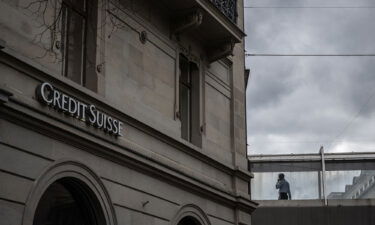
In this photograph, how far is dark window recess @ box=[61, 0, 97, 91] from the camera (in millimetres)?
14969

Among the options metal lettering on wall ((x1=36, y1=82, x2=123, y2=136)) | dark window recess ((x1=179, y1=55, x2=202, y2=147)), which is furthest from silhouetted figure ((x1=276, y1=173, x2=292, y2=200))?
metal lettering on wall ((x1=36, y1=82, x2=123, y2=136))

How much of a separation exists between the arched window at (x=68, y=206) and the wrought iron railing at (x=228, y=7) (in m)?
7.56

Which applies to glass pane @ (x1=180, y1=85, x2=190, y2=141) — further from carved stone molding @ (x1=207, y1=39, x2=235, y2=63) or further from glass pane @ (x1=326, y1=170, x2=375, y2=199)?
glass pane @ (x1=326, y1=170, x2=375, y2=199)

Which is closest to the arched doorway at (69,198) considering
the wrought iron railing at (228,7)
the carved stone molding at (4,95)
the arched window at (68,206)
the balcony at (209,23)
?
the arched window at (68,206)

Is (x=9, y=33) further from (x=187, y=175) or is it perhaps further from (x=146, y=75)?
(x=187, y=175)

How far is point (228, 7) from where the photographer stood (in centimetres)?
2092

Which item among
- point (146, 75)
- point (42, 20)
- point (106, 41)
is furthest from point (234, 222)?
point (42, 20)

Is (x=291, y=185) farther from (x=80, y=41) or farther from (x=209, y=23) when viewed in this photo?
(x=80, y=41)

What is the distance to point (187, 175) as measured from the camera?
701 inches

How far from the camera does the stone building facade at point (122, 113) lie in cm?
1270

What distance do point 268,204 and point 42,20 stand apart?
1863 centimetres

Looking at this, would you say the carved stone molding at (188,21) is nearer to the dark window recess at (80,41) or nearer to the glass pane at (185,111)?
the glass pane at (185,111)

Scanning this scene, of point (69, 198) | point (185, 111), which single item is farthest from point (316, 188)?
point (69, 198)

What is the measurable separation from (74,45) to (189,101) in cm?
543
